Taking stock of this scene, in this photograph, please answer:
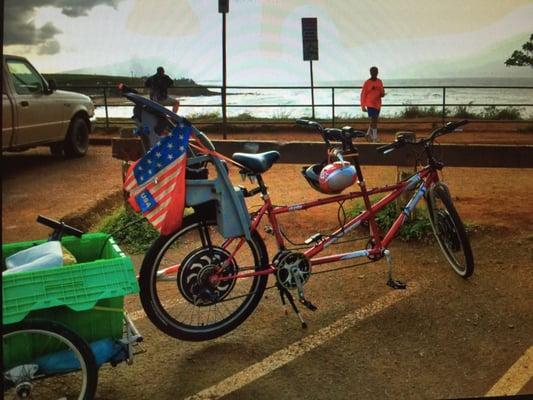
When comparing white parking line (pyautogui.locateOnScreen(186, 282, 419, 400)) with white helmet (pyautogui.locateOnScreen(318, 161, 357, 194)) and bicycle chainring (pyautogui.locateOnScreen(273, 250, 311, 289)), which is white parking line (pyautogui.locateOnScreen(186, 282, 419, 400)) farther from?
white helmet (pyautogui.locateOnScreen(318, 161, 357, 194))

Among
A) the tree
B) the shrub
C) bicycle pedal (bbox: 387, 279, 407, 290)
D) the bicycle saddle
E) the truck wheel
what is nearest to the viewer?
the bicycle saddle

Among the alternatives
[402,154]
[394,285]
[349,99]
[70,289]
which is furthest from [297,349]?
[349,99]

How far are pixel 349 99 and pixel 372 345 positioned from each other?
5475mm

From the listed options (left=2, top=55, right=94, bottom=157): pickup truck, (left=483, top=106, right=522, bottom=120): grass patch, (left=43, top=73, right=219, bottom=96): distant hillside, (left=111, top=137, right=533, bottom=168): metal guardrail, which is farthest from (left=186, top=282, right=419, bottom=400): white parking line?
(left=483, top=106, right=522, bottom=120): grass patch

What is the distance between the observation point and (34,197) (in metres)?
4.40

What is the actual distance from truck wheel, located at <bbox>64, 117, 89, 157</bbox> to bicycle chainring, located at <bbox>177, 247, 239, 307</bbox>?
3.47 m

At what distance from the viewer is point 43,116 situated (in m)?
5.89

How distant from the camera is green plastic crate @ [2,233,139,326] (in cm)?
199

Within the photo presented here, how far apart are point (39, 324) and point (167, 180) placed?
0.80 m

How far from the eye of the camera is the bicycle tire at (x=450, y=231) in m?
3.36

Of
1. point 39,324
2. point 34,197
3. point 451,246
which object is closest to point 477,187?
point 451,246

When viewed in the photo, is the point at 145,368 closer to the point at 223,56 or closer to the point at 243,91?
the point at 223,56

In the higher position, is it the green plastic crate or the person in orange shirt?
the person in orange shirt

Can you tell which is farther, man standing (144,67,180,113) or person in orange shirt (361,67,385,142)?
person in orange shirt (361,67,385,142)
